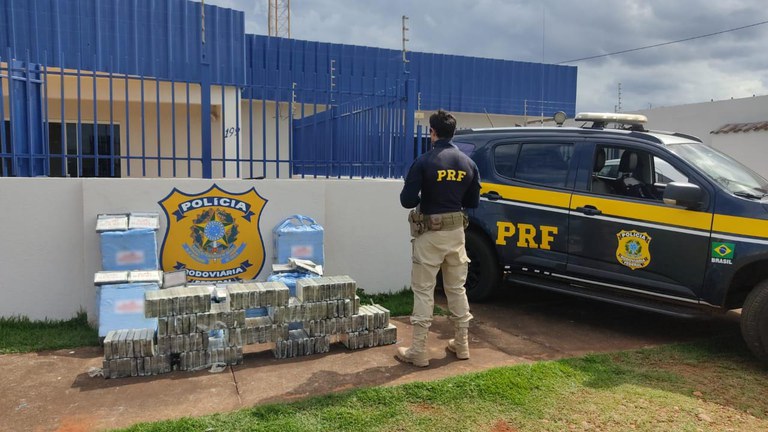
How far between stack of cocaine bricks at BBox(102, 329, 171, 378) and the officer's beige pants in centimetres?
198

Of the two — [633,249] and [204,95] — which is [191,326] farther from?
[633,249]

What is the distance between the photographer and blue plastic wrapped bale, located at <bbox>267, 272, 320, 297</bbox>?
5.30m

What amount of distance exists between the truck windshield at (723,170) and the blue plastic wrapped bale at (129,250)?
Result: 4934mm

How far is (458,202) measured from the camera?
14.7ft

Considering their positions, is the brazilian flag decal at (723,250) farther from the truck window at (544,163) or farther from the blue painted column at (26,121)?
the blue painted column at (26,121)

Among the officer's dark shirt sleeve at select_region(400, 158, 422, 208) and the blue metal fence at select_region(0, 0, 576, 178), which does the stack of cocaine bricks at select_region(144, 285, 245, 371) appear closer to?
the officer's dark shirt sleeve at select_region(400, 158, 422, 208)

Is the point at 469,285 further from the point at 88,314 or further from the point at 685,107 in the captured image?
the point at 685,107

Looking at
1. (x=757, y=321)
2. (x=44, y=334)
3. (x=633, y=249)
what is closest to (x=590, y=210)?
(x=633, y=249)

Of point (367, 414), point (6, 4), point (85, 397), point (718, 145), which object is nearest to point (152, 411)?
point (85, 397)

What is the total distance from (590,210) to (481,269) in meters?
1.42

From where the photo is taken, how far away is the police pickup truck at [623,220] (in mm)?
4625

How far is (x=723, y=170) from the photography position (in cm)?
507

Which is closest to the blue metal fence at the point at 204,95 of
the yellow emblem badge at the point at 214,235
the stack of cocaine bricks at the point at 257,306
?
the yellow emblem badge at the point at 214,235

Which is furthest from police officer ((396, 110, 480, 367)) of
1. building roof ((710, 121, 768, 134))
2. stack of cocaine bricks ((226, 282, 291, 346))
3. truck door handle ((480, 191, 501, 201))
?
building roof ((710, 121, 768, 134))
